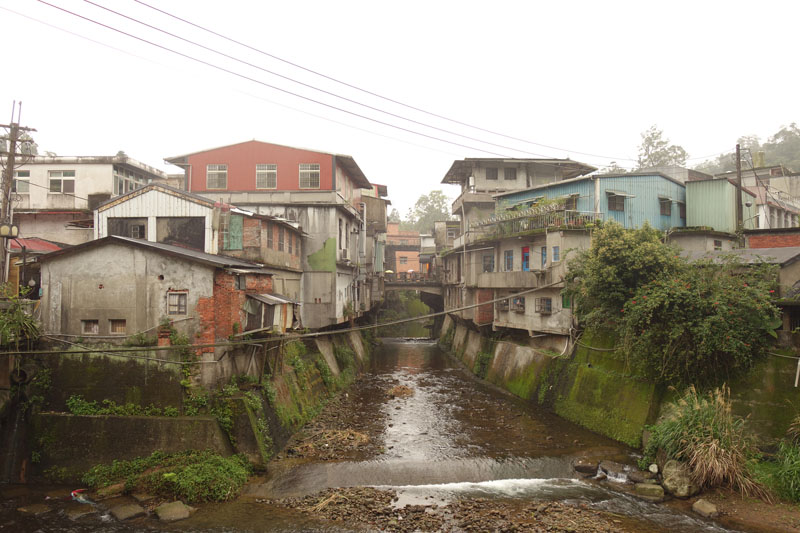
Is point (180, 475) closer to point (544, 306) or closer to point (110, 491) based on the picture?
point (110, 491)

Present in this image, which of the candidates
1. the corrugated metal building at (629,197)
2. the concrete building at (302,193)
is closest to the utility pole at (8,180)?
the concrete building at (302,193)

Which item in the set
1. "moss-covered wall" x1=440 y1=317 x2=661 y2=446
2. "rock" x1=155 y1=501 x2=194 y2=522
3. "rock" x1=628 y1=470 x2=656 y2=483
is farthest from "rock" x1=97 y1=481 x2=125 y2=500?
"moss-covered wall" x1=440 y1=317 x2=661 y2=446

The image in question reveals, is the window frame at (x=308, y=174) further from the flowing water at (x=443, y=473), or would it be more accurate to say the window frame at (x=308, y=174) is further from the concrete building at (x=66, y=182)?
the flowing water at (x=443, y=473)

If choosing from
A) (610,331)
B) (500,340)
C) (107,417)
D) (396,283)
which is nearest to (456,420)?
(610,331)

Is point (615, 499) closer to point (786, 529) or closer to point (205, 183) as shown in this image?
point (786, 529)

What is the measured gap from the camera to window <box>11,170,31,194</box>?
32.0 metres

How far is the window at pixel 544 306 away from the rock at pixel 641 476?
11514 millimetres

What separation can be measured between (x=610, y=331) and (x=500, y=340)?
11.1m

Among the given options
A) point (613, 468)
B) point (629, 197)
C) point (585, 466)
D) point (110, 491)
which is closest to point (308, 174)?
point (629, 197)

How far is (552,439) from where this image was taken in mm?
20312

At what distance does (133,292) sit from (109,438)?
15.9 feet

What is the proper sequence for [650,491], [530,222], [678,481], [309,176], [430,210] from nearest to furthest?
[678,481] < [650,491] < [530,222] < [309,176] < [430,210]

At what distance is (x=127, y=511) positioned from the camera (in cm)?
1375

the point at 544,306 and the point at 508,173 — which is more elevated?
the point at 508,173
